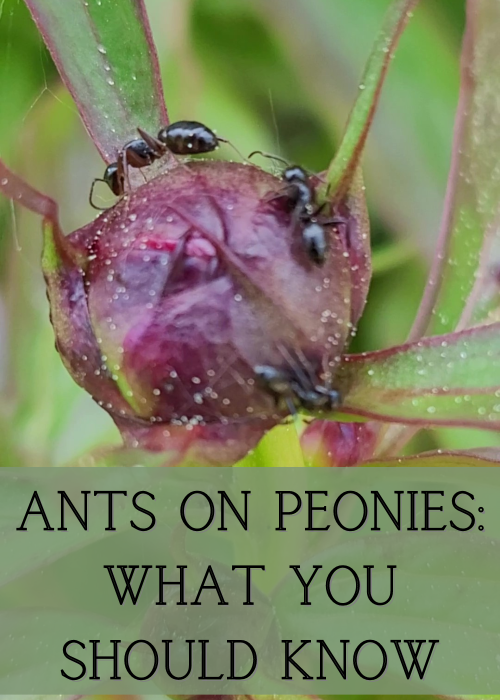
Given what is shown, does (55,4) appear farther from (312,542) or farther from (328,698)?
(328,698)

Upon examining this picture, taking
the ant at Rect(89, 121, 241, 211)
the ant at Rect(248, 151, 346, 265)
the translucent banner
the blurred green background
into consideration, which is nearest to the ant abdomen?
the ant at Rect(89, 121, 241, 211)

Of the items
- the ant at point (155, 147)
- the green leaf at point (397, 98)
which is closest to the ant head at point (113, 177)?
the ant at point (155, 147)

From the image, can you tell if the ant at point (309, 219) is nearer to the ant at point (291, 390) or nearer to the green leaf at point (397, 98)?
the ant at point (291, 390)

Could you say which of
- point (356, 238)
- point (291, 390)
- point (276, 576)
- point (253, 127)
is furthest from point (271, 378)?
point (253, 127)

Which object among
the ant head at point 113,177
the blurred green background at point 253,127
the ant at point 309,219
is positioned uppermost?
the blurred green background at point 253,127

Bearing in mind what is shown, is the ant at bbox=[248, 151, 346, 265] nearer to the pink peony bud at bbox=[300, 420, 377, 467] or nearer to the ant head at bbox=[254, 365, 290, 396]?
the ant head at bbox=[254, 365, 290, 396]

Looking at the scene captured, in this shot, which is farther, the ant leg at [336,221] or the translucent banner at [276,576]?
the translucent banner at [276,576]
